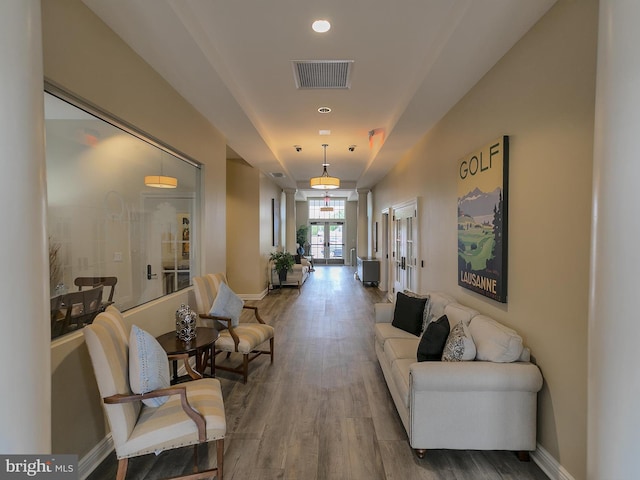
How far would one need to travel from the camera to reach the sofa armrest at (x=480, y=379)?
2.18 meters

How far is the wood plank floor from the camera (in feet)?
7.18

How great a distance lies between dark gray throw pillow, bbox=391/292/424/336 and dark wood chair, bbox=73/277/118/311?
2.76 metres

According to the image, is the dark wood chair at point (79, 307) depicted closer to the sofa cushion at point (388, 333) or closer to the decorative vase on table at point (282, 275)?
the sofa cushion at point (388, 333)

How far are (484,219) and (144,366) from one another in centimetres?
278

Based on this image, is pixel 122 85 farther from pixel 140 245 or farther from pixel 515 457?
pixel 515 457

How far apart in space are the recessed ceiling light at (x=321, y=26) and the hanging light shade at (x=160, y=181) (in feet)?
6.35

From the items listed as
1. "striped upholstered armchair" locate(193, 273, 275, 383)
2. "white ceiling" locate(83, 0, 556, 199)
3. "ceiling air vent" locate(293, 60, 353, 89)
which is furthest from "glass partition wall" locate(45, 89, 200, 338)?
"ceiling air vent" locate(293, 60, 353, 89)

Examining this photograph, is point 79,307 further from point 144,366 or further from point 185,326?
point 185,326

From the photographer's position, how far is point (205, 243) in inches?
169

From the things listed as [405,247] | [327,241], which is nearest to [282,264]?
[405,247]

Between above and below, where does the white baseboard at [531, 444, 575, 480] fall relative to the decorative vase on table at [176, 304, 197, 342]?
below

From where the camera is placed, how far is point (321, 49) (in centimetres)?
298

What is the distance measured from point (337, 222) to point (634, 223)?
15911mm

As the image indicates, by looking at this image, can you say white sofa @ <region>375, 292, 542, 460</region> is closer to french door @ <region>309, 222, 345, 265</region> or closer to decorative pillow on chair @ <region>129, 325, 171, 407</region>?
decorative pillow on chair @ <region>129, 325, 171, 407</region>
